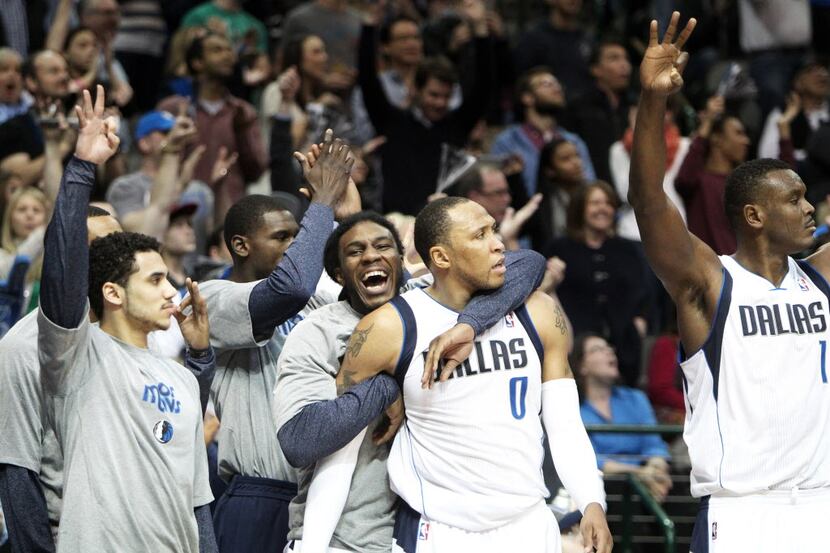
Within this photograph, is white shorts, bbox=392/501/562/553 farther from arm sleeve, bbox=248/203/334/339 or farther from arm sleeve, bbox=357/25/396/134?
arm sleeve, bbox=357/25/396/134

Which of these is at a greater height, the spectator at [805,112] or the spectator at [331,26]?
the spectator at [331,26]

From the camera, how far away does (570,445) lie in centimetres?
503

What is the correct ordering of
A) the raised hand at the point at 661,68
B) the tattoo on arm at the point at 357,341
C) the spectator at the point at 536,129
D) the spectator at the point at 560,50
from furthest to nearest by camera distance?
the spectator at the point at 560,50 < the spectator at the point at 536,129 < the raised hand at the point at 661,68 < the tattoo on arm at the point at 357,341

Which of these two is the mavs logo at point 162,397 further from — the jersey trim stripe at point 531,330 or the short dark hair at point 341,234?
the jersey trim stripe at point 531,330

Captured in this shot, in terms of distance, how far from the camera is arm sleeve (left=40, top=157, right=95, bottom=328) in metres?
4.57

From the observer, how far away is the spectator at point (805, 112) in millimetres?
11727

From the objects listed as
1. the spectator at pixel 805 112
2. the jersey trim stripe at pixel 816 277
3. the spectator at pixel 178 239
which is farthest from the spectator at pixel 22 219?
→ the spectator at pixel 805 112

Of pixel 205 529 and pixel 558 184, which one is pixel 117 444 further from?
pixel 558 184

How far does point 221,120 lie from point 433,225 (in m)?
5.68

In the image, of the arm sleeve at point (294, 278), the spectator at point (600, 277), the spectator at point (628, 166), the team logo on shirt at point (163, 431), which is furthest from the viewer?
the spectator at point (628, 166)

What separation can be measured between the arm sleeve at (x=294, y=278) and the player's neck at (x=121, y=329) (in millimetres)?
487

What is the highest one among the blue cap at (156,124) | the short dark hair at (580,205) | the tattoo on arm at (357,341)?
the blue cap at (156,124)

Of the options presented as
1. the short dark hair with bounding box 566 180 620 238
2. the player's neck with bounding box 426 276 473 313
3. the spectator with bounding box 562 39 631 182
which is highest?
the spectator with bounding box 562 39 631 182

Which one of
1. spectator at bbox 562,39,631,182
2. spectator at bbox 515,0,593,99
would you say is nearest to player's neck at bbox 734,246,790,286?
spectator at bbox 562,39,631,182
